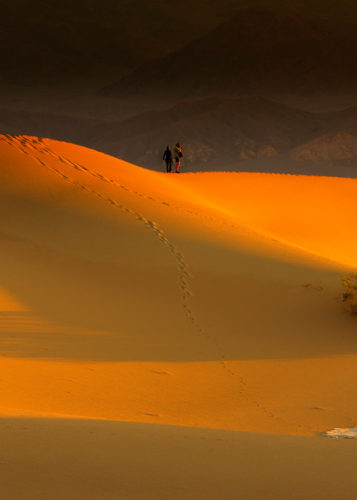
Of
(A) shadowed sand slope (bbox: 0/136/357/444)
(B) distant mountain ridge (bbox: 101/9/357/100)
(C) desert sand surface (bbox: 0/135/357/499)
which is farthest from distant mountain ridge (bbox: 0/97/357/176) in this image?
(C) desert sand surface (bbox: 0/135/357/499)

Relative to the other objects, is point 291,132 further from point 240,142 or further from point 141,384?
point 141,384

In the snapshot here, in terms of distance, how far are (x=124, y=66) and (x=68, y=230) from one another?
160 m

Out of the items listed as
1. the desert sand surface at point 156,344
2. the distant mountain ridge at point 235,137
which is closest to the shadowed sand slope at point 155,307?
the desert sand surface at point 156,344

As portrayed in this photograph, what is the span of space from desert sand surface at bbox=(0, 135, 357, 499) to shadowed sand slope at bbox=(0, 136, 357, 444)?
42mm

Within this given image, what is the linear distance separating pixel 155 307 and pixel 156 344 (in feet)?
7.09

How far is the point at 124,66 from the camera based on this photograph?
172 m

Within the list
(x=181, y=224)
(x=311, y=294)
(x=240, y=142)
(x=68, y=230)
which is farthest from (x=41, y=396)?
(x=240, y=142)

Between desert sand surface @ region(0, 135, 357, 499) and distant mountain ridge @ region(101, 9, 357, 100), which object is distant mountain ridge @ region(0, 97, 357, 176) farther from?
desert sand surface @ region(0, 135, 357, 499)

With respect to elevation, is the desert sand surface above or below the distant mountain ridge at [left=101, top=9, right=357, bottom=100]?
below

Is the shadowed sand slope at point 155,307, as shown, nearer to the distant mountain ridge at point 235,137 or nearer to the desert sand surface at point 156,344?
the desert sand surface at point 156,344

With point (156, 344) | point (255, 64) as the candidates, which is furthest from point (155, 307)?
point (255, 64)

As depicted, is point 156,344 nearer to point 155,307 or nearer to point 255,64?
point 155,307

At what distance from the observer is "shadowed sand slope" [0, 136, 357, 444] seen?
8.66 m

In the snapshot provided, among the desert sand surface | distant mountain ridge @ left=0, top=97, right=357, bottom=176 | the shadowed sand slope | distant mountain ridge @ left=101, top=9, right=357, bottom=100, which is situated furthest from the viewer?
distant mountain ridge @ left=101, top=9, right=357, bottom=100
